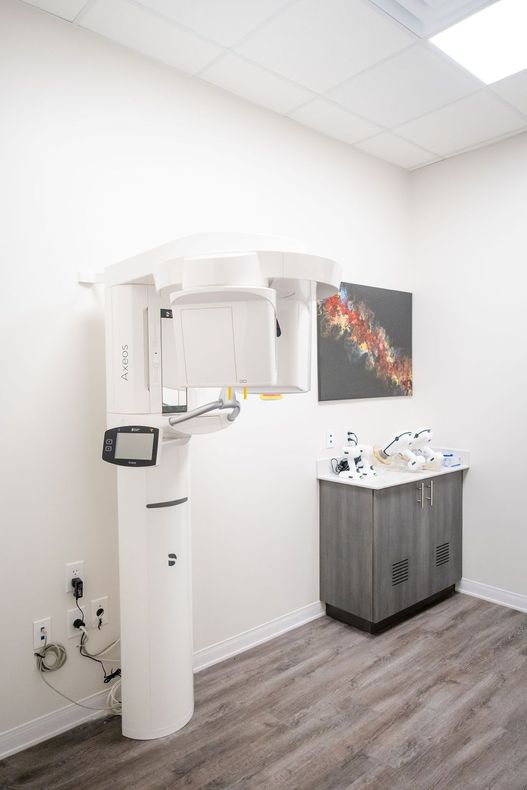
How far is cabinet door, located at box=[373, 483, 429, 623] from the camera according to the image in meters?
2.88

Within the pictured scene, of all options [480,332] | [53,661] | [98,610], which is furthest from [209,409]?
[480,332]

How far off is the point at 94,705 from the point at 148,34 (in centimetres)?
277

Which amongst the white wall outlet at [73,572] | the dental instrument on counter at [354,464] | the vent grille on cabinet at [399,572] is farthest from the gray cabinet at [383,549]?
the white wall outlet at [73,572]

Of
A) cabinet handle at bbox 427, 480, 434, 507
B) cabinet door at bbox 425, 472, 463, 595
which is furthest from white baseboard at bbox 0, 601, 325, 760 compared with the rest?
cabinet handle at bbox 427, 480, 434, 507

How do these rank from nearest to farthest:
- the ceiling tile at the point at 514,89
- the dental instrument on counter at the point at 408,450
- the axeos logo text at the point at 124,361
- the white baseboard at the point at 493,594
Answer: the axeos logo text at the point at 124,361 → the ceiling tile at the point at 514,89 → the white baseboard at the point at 493,594 → the dental instrument on counter at the point at 408,450

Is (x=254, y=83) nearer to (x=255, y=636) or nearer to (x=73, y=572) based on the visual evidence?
(x=73, y=572)

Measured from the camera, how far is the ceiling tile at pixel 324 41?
210cm

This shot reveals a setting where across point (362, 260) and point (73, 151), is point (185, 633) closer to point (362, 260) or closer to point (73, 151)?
point (73, 151)

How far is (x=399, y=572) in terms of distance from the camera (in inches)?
118

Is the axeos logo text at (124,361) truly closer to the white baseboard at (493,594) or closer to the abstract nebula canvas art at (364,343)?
the abstract nebula canvas art at (364,343)

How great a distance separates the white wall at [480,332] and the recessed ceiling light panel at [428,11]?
4.20ft

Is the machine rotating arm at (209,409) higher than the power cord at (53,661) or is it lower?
higher

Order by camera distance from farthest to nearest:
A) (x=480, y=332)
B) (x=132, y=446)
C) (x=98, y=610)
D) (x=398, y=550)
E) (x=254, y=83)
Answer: (x=480, y=332) < (x=398, y=550) < (x=254, y=83) < (x=98, y=610) < (x=132, y=446)

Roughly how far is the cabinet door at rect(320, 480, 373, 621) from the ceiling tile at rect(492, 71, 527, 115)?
2.13m
